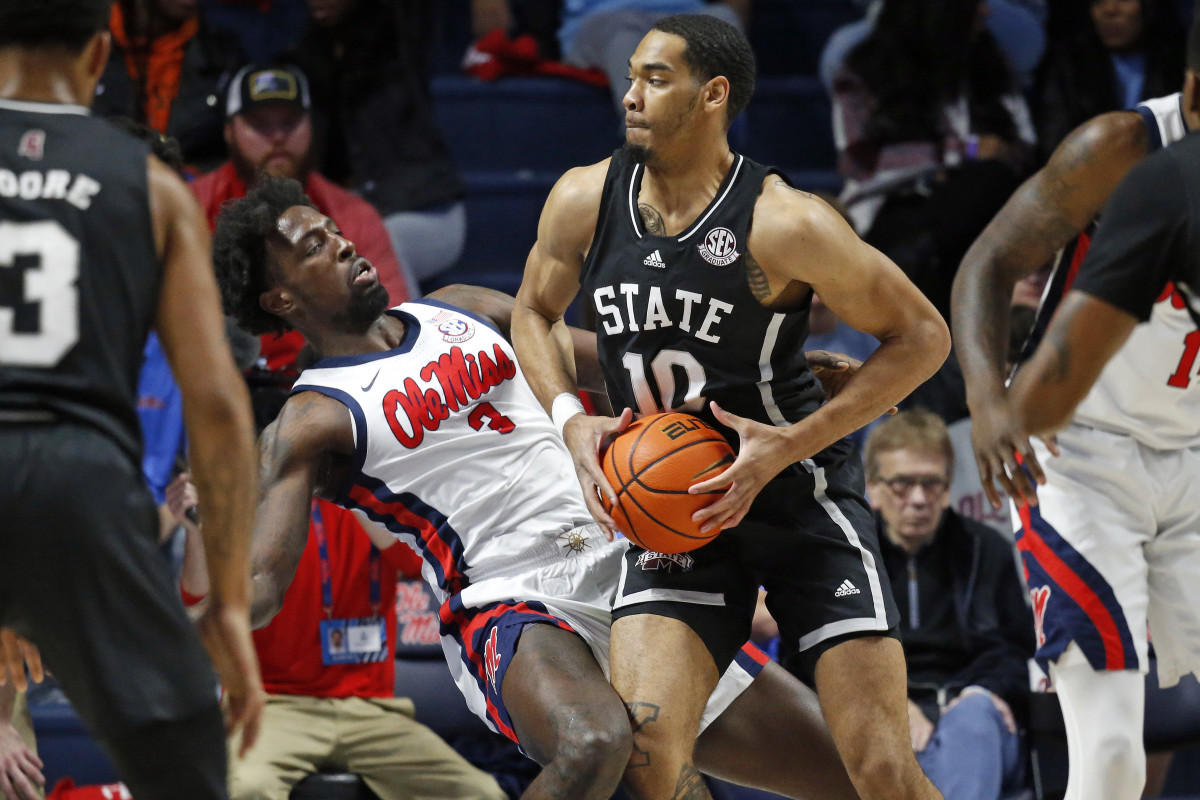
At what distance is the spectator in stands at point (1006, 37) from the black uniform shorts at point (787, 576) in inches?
161

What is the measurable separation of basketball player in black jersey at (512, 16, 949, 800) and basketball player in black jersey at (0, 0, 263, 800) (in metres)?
1.08

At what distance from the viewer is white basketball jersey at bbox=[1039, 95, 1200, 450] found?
3.52 meters

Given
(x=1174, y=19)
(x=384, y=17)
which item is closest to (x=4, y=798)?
(x=384, y=17)

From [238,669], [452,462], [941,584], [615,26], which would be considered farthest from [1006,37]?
[238,669]

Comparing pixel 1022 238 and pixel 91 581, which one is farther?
pixel 1022 238

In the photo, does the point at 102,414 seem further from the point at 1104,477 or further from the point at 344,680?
the point at 344,680

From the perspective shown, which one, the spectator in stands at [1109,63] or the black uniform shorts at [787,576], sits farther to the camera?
the spectator in stands at [1109,63]

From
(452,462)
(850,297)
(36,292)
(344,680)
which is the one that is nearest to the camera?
(36,292)

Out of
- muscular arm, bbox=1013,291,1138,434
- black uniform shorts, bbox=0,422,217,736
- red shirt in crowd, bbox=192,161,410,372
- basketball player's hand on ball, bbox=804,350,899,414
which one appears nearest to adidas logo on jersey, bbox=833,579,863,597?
basketball player's hand on ball, bbox=804,350,899,414

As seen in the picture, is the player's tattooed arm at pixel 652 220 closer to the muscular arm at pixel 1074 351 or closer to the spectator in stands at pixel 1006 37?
the muscular arm at pixel 1074 351

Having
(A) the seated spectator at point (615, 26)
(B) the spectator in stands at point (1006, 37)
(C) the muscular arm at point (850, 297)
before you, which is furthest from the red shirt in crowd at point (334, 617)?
(B) the spectator in stands at point (1006, 37)

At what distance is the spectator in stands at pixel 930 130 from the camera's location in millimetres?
6371

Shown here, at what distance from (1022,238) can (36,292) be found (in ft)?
7.52

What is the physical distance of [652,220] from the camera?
3.43m
